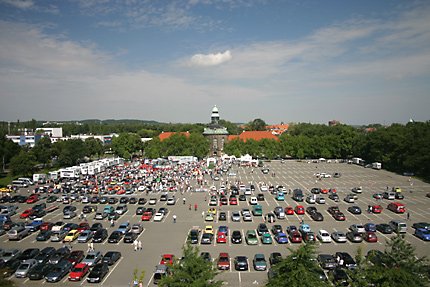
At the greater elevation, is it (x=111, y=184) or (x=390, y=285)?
(x=390, y=285)

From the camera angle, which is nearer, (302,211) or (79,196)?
(302,211)

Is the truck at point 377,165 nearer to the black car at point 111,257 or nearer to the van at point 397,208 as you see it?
the van at point 397,208

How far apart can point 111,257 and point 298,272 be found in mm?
12793

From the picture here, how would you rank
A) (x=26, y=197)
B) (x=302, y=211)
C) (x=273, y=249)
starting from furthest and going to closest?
(x=26, y=197) → (x=302, y=211) → (x=273, y=249)

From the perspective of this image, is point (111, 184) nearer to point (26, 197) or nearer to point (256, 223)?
point (26, 197)

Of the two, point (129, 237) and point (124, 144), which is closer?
point (129, 237)

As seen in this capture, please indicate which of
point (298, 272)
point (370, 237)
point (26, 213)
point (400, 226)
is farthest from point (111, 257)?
point (400, 226)

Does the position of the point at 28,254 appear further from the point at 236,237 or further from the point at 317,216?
the point at 317,216

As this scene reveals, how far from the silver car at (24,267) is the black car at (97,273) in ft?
12.9

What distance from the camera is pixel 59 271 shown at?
18.5 meters

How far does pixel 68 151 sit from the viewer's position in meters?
68.3

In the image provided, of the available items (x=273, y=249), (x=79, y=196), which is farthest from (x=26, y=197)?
(x=273, y=249)

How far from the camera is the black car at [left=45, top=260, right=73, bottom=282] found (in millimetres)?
18091

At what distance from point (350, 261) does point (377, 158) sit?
5293cm
